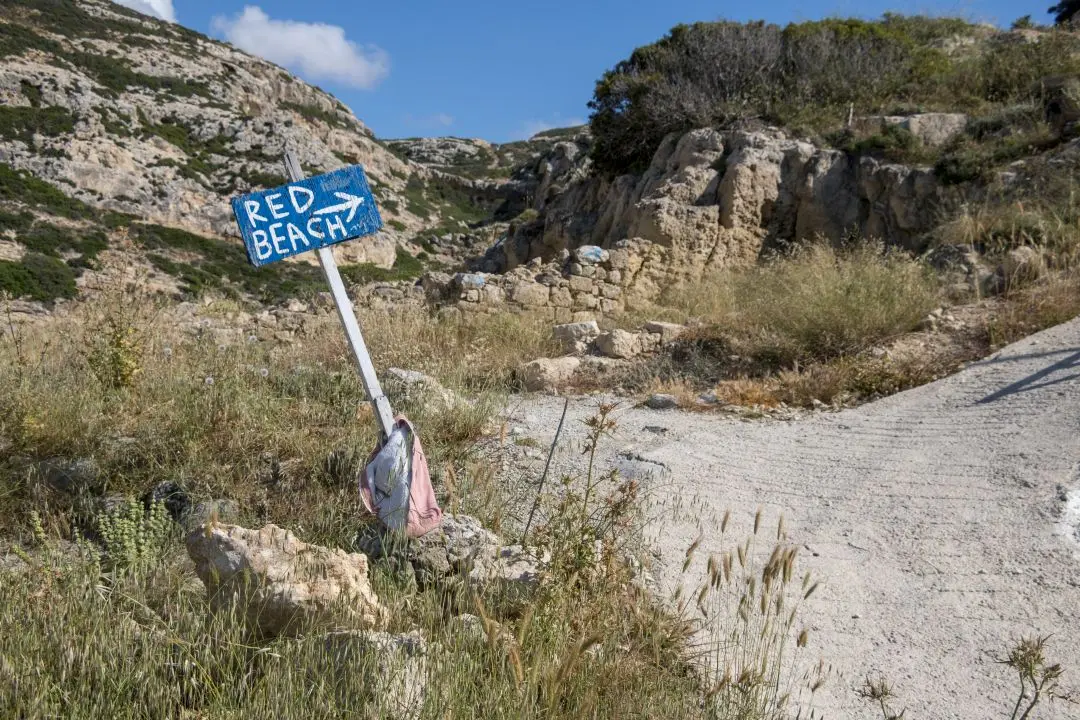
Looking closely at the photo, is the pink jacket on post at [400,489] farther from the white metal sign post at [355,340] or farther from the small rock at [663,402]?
the small rock at [663,402]

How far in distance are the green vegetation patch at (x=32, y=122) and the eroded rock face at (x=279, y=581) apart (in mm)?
35139

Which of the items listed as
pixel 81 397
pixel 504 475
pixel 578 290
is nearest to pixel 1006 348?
pixel 504 475

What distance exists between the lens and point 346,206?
2873mm

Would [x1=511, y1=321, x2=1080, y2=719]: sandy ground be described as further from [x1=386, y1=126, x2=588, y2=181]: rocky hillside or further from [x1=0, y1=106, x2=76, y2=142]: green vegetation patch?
[x1=386, y1=126, x2=588, y2=181]: rocky hillside

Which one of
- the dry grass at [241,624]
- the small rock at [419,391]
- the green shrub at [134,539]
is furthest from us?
the small rock at [419,391]

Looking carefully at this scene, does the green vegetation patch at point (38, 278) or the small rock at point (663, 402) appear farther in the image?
the green vegetation patch at point (38, 278)

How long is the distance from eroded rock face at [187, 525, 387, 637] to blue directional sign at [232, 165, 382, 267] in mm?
1169

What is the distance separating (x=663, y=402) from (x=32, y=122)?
114 feet

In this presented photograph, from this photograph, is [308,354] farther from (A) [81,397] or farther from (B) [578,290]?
(B) [578,290]

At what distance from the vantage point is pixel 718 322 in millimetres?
7074

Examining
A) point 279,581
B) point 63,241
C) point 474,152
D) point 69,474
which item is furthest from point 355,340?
→ point 474,152

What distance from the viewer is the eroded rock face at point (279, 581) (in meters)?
1.93

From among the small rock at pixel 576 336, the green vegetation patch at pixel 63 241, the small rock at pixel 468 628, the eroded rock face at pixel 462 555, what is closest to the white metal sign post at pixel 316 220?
the eroded rock face at pixel 462 555

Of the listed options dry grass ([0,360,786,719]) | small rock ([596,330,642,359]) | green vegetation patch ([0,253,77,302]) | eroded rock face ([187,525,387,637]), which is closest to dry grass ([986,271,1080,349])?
small rock ([596,330,642,359])
